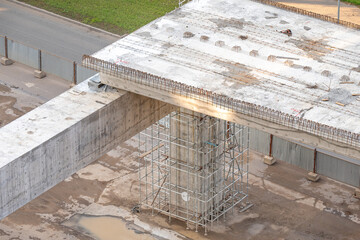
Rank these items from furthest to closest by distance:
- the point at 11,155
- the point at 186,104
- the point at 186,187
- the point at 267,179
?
the point at 267,179, the point at 186,187, the point at 186,104, the point at 11,155

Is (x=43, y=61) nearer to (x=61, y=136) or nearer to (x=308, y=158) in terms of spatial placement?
(x=308, y=158)

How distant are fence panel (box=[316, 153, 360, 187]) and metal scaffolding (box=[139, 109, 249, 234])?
394 cm

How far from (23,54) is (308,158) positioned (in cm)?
1872

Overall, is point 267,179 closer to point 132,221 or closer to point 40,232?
point 132,221

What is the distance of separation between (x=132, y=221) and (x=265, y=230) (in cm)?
598

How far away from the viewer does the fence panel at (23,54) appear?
59.0 m

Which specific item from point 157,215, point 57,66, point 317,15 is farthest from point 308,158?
→ point 57,66

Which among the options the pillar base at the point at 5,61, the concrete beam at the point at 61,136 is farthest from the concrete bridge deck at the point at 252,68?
the pillar base at the point at 5,61

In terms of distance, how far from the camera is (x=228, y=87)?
40.7 metres

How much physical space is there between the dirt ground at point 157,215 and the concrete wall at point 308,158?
57cm

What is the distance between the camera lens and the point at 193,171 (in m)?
44.8

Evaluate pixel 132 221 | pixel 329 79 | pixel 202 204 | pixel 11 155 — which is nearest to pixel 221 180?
pixel 202 204

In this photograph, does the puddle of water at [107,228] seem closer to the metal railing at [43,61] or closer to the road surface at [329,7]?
the metal railing at [43,61]

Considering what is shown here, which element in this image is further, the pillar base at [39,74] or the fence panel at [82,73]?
the pillar base at [39,74]
